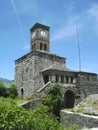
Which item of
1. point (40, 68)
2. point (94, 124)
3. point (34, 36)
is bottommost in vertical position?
point (94, 124)

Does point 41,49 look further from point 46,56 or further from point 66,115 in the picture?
point 66,115

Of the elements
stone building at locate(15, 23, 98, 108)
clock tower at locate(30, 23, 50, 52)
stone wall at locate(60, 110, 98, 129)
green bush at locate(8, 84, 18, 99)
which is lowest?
stone wall at locate(60, 110, 98, 129)

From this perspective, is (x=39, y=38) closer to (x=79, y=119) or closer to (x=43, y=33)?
(x=43, y=33)

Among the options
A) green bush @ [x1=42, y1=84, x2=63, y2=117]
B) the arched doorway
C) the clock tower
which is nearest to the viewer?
green bush @ [x1=42, y1=84, x2=63, y2=117]

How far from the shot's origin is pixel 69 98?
35.8 m

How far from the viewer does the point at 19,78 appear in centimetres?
3978

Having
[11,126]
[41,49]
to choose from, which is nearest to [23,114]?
[11,126]

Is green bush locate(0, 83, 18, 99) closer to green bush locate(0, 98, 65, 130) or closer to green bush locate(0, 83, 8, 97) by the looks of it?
green bush locate(0, 83, 8, 97)

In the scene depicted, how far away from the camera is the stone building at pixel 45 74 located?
34688 millimetres

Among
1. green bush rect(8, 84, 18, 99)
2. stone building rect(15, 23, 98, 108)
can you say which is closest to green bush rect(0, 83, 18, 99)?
green bush rect(8, 84, 18, 99)

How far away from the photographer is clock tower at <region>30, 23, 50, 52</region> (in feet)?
124

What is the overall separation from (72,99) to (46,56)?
27.8 feet

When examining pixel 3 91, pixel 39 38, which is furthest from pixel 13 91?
pixel 39 38

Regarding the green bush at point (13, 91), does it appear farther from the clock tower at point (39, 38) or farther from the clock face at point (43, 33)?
the clock face at point (43, 33)
